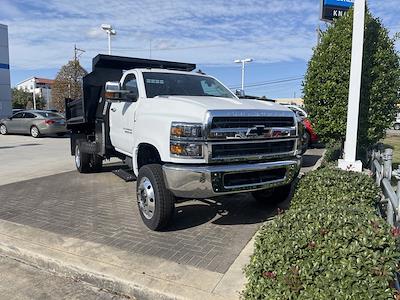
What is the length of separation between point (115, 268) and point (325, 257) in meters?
2.25

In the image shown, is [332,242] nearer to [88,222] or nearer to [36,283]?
[36,283]

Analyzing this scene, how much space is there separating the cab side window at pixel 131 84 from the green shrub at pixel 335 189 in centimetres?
285

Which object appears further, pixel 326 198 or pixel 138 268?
pixel 326 198

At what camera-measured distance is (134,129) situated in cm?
560

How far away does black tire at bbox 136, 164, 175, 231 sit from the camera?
15.3 feet

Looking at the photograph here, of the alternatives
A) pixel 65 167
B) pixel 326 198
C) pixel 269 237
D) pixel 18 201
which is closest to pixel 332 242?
pixel 269 237

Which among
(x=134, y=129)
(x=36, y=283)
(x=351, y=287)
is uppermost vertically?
(x=134, y=129)

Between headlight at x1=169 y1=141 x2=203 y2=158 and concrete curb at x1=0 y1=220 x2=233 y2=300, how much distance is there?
118 centimetres

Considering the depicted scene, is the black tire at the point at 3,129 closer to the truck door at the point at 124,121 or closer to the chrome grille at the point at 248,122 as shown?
the truck door at the point at 124,121

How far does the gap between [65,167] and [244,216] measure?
645 cm

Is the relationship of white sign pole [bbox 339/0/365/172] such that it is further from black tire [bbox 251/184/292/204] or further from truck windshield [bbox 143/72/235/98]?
truck windshield [bbox 143/72/235/98]

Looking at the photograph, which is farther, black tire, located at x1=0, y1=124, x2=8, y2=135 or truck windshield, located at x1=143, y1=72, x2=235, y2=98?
black tire, located at x1=0, y1=124, x2=8, y2=135

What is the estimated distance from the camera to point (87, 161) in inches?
358

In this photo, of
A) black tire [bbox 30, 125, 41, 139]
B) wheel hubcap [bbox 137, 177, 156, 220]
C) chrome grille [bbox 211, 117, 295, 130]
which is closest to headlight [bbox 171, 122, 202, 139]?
chrome grille [bbox 211, 117, 295, 130]
